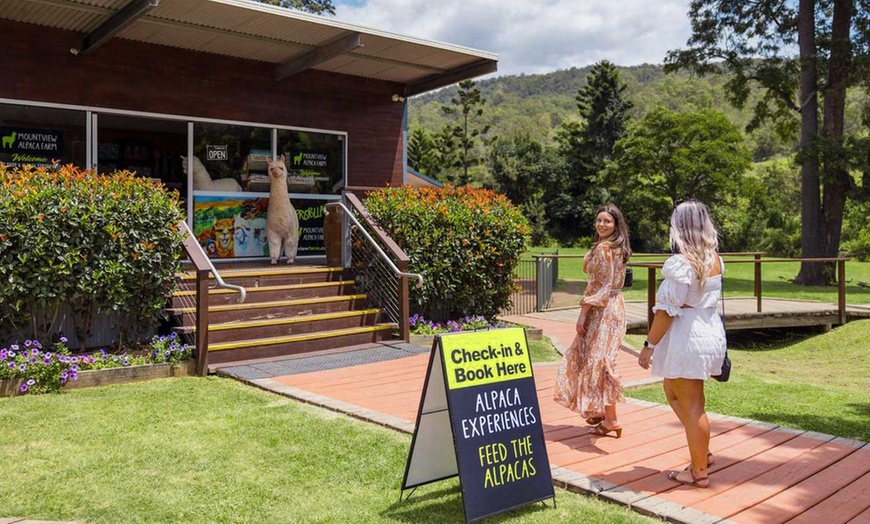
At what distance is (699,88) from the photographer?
291 feet

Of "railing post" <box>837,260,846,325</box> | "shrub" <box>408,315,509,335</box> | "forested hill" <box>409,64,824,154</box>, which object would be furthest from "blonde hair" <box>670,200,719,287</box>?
"forested hill" <box>409,64,824,154</box>

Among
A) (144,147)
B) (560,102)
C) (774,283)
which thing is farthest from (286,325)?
(560,102)

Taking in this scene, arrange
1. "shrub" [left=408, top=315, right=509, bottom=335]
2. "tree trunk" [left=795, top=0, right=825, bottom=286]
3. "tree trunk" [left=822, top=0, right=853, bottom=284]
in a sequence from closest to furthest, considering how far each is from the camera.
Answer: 1. "shrub" [left=408, top=315, right=509, bottom=335]
2. "tree trunk" [left=822, top=0, right=853, bottom=284]
3. "tree trunk" [left=795, top=0, right=825, bottom=286]

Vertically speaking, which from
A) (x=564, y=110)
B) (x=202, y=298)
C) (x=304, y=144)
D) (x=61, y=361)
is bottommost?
(x=61, y=361)

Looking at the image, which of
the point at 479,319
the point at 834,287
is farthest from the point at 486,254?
the point at 834,287

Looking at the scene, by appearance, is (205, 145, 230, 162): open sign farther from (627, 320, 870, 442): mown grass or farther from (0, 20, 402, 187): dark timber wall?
(627, 320, 870, 442): mown grass

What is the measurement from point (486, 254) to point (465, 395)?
6.44m

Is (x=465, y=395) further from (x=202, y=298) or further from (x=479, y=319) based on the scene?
(x=479, y=319)

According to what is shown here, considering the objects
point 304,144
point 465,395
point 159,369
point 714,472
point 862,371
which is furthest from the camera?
point 304,144

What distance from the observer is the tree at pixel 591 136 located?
4156 cm

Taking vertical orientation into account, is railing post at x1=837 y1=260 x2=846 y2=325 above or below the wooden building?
below

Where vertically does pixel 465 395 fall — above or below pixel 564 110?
below

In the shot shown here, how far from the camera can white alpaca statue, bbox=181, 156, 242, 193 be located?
35.1 feet

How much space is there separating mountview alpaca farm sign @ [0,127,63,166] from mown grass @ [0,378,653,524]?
15.4ft
